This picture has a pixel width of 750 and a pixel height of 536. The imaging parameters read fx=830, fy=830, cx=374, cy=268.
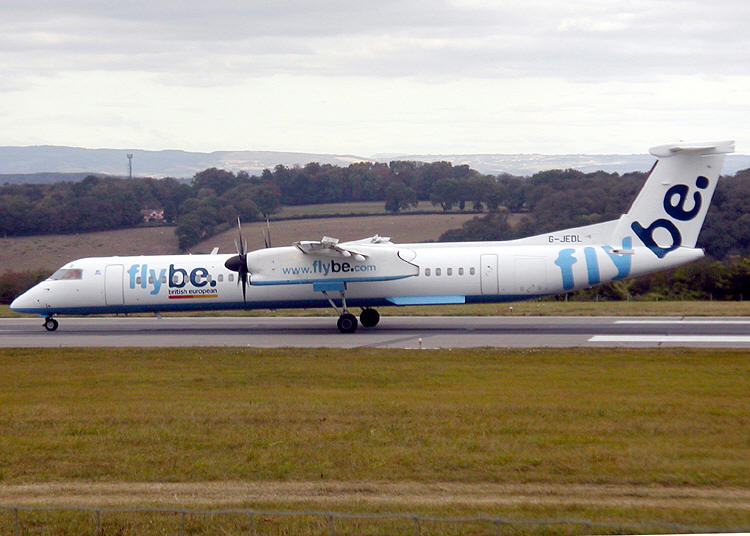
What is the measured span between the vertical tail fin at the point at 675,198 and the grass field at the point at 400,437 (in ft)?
23.5

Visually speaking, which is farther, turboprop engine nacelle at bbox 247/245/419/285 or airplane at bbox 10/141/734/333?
turboprop engine nacelle at bbox 247/245/419/285

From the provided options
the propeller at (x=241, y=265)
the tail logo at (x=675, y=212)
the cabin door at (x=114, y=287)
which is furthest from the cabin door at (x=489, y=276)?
the cabin door at (x=114, y=287)

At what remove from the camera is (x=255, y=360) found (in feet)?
73.9

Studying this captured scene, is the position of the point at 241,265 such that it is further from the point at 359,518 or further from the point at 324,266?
the point at 359,518

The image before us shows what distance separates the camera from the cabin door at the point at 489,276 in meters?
27.8

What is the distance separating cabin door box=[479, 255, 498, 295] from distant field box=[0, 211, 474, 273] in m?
26.5

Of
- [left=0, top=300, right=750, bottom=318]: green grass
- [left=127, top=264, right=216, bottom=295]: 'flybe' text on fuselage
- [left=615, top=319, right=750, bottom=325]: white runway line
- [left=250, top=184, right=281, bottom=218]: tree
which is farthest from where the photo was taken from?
[left=250, top=184, right=281, bottom=218]: tree

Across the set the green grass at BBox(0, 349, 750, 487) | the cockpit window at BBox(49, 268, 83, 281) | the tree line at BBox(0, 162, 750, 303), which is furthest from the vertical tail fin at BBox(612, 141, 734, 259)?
the cockpit window at BBox(49, 268, 83, 281)

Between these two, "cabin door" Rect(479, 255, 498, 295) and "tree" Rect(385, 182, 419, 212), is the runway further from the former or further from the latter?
"tree" Rect(385, 182, 419, 212)

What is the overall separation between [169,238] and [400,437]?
49391 millimetres

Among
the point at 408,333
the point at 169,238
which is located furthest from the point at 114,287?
the point at 169,238

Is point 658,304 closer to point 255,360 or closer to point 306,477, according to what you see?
point 255,360

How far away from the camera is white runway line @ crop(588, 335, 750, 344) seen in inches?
978

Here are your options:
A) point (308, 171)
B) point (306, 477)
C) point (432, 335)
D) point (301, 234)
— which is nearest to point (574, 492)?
point (306, 477)
